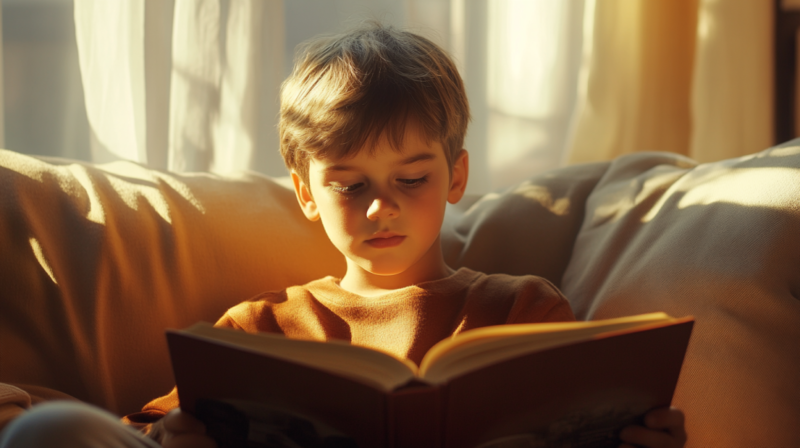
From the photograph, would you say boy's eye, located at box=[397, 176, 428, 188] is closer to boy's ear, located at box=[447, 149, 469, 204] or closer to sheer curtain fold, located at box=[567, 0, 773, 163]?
boy's ear, located at box=[447, 149, 469, 204]

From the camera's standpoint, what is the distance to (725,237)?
0.97 metres

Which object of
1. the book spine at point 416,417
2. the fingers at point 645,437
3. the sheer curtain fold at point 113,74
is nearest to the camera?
the book spine at point 416,417

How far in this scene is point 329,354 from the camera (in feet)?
2.22

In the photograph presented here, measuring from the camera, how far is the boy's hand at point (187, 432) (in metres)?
0.75

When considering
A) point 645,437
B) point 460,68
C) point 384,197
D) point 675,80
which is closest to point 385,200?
point 384,197

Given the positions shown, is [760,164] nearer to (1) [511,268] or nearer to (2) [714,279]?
(2) [714,279]

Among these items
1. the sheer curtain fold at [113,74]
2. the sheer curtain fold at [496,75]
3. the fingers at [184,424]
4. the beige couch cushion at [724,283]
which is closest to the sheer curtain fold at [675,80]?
the sheer curtain fold at [496,75]

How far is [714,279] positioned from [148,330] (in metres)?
0.94

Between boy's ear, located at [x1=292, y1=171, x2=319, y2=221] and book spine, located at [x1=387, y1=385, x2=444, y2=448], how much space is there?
567 mm

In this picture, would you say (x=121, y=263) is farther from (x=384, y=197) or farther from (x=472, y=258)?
(x=472, y=258)

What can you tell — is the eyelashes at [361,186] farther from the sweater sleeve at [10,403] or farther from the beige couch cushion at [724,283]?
the sweater sleeve at [10,403]

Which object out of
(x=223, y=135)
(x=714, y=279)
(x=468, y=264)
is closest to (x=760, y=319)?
(x=714, y=279)

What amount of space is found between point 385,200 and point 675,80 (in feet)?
4.68

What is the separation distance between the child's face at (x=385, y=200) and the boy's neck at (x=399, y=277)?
0.06 metres
